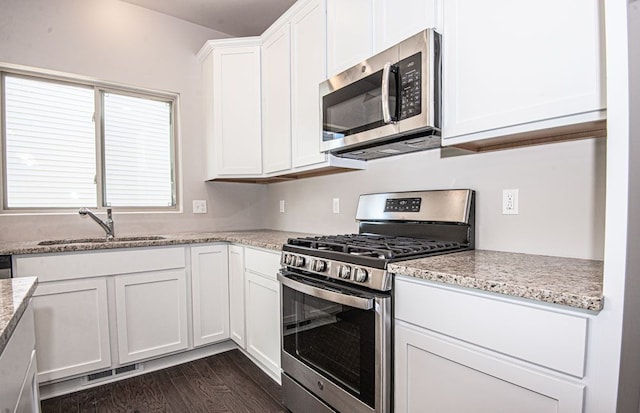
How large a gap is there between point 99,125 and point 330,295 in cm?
236

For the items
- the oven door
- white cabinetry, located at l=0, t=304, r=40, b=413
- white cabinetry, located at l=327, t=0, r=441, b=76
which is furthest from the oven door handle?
white cabinetry, located at l=327, t=0, r=441, b=76

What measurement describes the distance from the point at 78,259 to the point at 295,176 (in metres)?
1.54

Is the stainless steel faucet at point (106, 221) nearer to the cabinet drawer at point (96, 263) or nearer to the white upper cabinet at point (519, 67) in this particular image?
the cabinet drawer at point (96, 263)

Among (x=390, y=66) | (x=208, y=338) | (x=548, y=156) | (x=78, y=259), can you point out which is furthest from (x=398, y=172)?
(x=78, y=259)

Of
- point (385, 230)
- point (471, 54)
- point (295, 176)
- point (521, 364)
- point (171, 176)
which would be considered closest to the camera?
point (521, 364)

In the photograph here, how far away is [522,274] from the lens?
1.06 metres

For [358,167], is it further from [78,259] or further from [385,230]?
[78,259]

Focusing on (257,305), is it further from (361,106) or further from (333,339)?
(361,106)

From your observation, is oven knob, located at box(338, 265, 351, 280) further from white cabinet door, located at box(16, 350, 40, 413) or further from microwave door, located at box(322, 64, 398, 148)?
white cabinet door, located at box(16, 350, 40, 413)

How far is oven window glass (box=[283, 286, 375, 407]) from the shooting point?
4.34ft

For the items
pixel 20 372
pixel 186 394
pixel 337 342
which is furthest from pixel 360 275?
pixel 186 394

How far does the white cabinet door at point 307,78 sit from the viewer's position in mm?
2086

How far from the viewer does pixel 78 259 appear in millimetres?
2025

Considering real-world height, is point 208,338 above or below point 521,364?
Result: below
